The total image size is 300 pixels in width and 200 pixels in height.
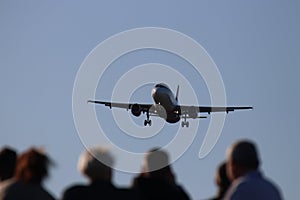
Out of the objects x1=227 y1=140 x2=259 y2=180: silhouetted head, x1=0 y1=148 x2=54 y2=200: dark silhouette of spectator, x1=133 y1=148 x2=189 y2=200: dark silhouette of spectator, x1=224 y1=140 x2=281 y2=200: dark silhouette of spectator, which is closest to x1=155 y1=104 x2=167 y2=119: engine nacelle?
x1=133 y1=148 x2=189 y2=200: dark silhouette of spectator

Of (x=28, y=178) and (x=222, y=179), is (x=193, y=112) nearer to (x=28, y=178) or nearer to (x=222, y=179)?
(x=222, y=179)

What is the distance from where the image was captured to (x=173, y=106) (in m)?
64.4

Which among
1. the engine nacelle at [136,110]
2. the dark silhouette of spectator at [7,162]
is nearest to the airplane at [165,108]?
the engine nacelle at [136,110]

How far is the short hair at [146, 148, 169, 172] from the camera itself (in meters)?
10.1

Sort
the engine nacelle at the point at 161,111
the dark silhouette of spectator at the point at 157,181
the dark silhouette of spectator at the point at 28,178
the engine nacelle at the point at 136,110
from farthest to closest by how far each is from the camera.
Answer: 1. the engine nacelle at the point at 136,110
2. the engine nacelle at the point at 161,111
3. the dark silhouette of spectator at the point at 157,181
4. the dark silhouette of spectator at the point at 28,178

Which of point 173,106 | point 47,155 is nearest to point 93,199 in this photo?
point 47,155

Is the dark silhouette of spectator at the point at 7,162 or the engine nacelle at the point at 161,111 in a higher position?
the engine nacelle at the point at 161,111

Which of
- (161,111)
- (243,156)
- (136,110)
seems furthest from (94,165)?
(136,110)

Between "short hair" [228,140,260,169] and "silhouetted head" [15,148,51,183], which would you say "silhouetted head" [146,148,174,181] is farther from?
"silhouetted head" [15,148,51,183]

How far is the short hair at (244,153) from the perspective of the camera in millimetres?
9148

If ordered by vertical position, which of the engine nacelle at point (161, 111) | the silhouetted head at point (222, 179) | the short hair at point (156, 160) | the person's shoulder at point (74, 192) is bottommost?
the person's shoulder at point (74, 192)

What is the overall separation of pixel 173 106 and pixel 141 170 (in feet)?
178

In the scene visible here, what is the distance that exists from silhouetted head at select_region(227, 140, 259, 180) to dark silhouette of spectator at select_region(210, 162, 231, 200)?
1.03 meters

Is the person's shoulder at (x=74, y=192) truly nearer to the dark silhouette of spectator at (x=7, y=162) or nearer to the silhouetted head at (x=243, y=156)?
the dark silhouette of spectator at (x=7, y=162)
